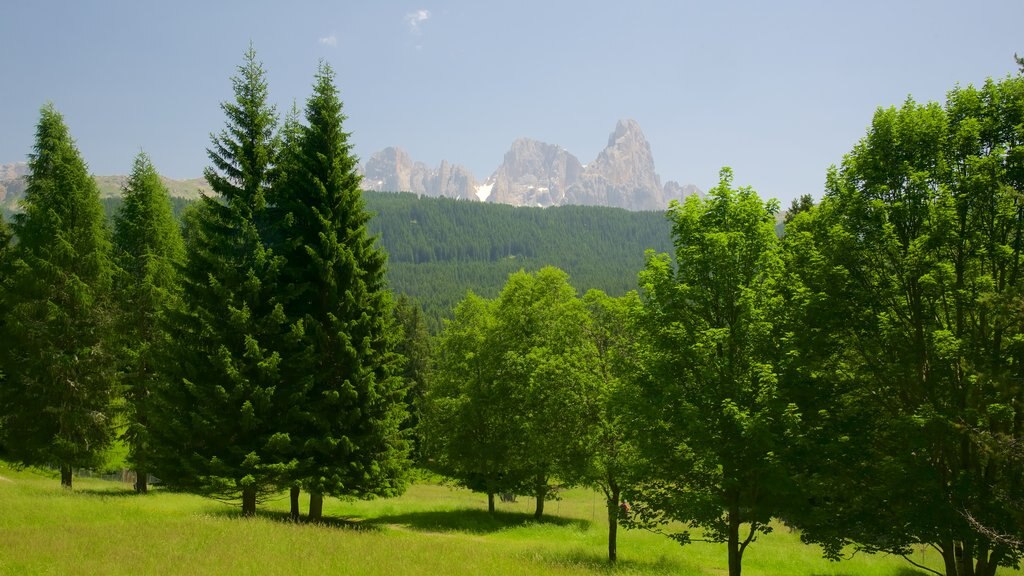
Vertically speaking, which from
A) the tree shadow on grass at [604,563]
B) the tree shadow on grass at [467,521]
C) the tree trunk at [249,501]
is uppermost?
the tree trunk at [249,501]

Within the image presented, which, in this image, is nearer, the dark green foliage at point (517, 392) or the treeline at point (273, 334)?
the treeline at point (273, 334)

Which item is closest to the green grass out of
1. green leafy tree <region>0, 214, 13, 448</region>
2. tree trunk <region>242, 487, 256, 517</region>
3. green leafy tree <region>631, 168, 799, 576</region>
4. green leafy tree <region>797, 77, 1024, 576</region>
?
tree trunk <region>242, 487, 256, 517</region>

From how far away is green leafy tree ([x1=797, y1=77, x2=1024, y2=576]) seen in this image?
44.4ft

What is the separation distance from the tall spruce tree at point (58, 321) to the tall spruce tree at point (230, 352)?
9.94 metres

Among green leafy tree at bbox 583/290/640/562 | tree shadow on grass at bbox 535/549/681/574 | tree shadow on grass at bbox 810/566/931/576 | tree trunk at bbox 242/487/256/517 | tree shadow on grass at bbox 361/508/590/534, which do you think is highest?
green leafy tree at bbox 583/290/640/562

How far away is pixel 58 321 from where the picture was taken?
1108 inches

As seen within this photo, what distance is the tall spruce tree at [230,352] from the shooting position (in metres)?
20.1

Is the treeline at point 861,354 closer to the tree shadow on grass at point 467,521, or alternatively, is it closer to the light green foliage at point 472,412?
the tree shadow on grass at point 467,521

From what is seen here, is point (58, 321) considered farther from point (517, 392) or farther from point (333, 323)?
point (517, 392)

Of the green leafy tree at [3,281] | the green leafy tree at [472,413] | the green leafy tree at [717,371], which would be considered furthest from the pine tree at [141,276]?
the green leafy tree at [717,371]

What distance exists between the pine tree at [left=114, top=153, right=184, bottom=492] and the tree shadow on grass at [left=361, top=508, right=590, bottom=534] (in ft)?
40.4

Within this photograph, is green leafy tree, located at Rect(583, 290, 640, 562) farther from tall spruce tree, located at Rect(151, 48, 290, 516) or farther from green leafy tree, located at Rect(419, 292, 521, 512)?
tall spruce tree, located at Rect(151, 48, 290, 516)

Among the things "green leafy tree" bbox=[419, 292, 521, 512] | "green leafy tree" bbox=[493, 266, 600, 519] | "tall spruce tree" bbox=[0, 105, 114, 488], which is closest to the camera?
"green leafy tree" bbox=[493, 266, 600, 519]

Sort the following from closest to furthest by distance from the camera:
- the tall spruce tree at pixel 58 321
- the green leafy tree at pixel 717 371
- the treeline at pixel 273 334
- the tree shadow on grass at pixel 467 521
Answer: the green leafy tree at pixel 717 371, the treeline at pixel 273 334, the tall spruce tree at pixel 58 321, the tree shadow on grass at pixel 467 521
